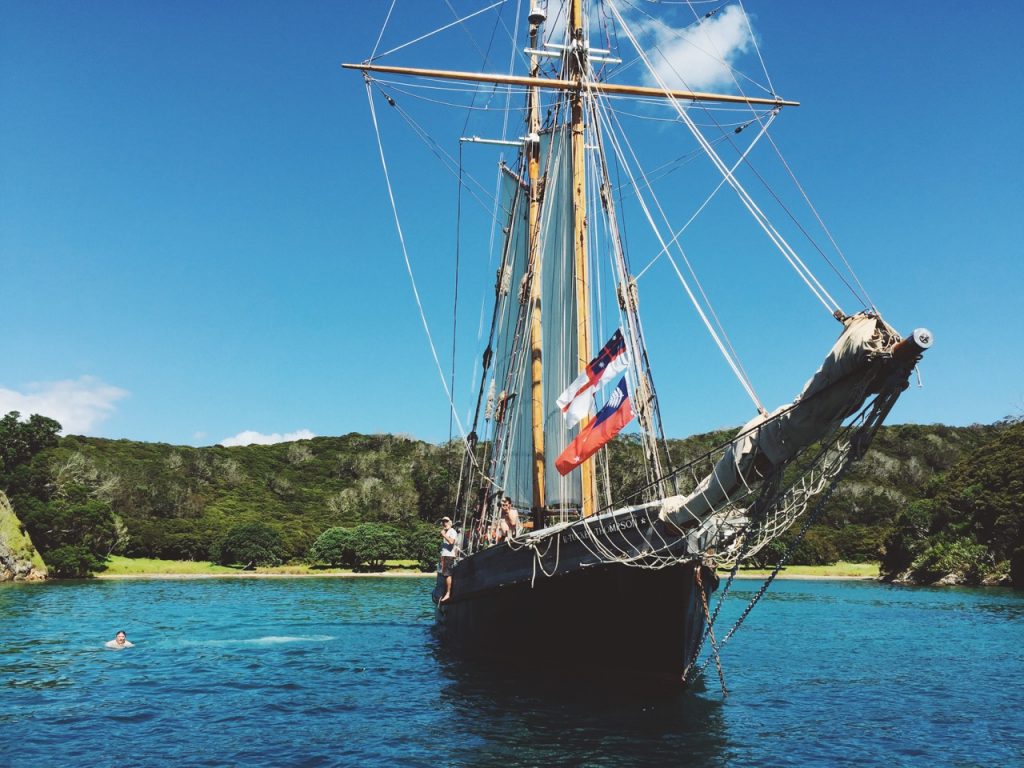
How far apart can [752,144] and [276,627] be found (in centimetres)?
2584

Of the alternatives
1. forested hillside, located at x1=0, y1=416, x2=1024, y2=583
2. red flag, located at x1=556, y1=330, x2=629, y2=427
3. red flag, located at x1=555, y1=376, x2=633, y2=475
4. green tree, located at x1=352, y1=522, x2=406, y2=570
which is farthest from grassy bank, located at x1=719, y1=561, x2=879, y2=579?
red flag, located at x1=555, y1=376, x2=633, y2=475

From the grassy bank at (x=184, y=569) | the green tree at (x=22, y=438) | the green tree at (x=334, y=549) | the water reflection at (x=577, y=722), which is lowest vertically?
the grassy bank at (x=184, y=569)

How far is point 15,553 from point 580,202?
54016 millimetres

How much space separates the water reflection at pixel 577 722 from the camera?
12062 millimetres

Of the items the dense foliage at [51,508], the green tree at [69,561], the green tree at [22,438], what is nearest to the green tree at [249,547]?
the dense foliage at [51,508]

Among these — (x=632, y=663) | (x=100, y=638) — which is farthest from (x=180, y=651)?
(x=632, y=663)

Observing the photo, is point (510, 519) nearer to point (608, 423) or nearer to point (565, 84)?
point (608, 423)

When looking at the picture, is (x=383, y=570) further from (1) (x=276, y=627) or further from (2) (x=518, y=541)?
(2) (x=518, y=541)

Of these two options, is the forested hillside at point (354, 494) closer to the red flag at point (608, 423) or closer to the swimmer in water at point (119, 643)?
the swimmer in water at point (119, 643)

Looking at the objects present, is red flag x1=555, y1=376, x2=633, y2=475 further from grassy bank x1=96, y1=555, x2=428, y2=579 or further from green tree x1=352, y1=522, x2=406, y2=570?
green tree x1=352, y1=522, x2=406, y2=570

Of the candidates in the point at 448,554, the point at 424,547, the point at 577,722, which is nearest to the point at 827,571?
the point at 424,547

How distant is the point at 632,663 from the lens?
1638 cm

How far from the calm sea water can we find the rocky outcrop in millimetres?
25803

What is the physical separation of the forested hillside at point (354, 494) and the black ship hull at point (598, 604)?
164 ft
